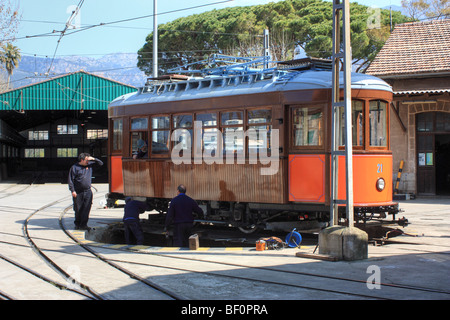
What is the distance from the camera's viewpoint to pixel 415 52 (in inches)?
890

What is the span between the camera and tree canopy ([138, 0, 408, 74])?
37781 millimetres

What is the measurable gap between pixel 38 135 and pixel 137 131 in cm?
4623

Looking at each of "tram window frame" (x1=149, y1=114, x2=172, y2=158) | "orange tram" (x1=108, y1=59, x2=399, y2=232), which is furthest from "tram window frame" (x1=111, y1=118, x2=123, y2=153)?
"tram window frame" (x1=149, y1=114, x2=172, y2=158)

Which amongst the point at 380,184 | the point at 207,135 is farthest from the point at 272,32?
the point at 380,184

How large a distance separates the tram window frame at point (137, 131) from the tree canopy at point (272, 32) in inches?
883

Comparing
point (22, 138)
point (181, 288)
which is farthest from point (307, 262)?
point (22, 138)

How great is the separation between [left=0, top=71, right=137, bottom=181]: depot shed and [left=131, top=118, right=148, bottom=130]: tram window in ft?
59.4

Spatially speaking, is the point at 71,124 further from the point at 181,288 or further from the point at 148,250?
the point at 181,288

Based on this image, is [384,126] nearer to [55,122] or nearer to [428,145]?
[428,145]

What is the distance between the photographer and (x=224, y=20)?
44.8m

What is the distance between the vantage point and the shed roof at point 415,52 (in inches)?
846

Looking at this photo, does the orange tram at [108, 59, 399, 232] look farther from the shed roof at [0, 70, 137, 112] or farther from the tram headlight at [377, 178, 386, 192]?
the shed roof at [0, 70, 137, 112]

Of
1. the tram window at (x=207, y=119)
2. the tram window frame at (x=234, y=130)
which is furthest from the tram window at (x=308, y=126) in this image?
the tram window at (x=207, y=119)

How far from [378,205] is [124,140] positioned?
6793 millimetres
